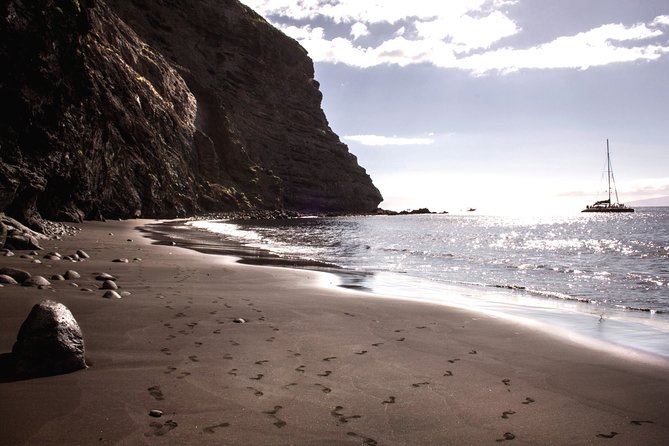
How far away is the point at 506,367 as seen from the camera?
568 cm

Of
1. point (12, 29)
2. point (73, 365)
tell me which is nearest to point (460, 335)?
point (73, 365)

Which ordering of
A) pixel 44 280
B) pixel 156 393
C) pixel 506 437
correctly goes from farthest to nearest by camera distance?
1. pixel 44 280
2. pixel 156 393
3. pixel 506 437

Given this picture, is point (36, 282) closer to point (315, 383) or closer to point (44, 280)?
point (44, 280)

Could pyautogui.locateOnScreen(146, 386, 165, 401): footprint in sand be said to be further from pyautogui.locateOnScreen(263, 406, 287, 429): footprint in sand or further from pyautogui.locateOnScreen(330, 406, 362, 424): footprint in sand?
pyautogui.locateOnScreen(330, 406, 362, 424): footprint in sand

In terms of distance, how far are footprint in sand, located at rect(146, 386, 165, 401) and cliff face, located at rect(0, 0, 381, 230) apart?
15.9 metres

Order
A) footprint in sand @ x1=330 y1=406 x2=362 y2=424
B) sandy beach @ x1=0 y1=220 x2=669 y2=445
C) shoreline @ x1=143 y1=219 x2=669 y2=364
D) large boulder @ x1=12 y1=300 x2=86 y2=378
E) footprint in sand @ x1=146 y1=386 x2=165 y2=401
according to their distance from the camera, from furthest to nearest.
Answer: shoreline @ x1=143 y1=219 x2=669 y2=364 < large boulder @ x1=12 y1=300 x2=86 y2=378 < footprint in sand @ x1=146 y1=386 x2=165 y2=401 < footprint in sand @ x1=330 y1=406 x2=362 y2=424 < sandy beach @ x1=0 y1=220 x2=669 y2=445

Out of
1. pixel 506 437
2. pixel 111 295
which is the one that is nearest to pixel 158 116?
pixel 111 295

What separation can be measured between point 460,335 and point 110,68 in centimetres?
5038

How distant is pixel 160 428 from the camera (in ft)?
11.5

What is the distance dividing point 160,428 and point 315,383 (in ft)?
5.59

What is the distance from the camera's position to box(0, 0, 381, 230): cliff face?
1848 centimetres

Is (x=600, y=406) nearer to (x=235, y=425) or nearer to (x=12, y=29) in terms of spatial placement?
(x=235, y=425)

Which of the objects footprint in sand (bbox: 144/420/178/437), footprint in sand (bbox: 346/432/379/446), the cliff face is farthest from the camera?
the cliff face

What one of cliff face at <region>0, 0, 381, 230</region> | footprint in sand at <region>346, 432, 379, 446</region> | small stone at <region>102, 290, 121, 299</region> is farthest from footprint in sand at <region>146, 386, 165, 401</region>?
cliff face at <region>0, 0, 381, 230</region>
